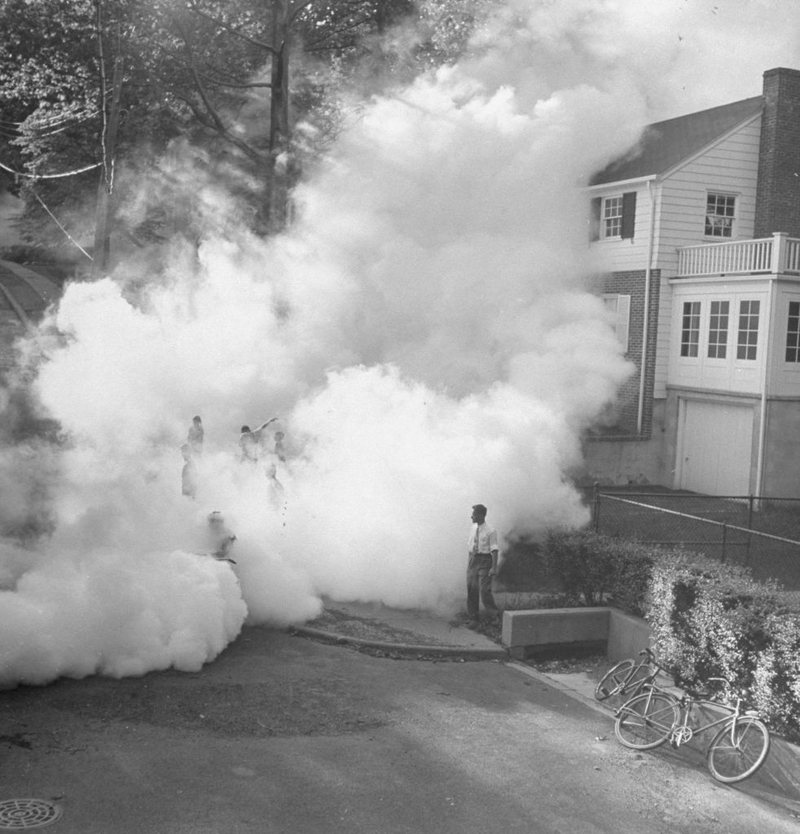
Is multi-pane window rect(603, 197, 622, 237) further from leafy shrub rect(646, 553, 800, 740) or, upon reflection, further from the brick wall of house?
leafy shrub rect(646, 553, 800, 740)

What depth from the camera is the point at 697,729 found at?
781 cm

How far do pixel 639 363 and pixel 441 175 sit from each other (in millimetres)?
6862

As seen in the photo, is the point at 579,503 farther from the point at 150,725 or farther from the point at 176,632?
the point at 150,725

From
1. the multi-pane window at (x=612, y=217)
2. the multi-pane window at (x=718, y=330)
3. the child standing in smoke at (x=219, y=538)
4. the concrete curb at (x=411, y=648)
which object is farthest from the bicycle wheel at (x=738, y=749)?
the multi-pane window at (x=612, y=217)

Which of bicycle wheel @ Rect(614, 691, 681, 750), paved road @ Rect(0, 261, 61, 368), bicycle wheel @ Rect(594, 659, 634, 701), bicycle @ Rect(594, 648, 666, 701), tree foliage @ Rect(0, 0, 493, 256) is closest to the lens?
bicycle wheel @ Rect(614, 691, 681, 750)

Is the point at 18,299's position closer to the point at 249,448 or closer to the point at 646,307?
the point at 249,448

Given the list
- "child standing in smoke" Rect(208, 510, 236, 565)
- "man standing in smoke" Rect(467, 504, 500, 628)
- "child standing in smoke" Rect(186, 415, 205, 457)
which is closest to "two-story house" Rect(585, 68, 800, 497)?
"child standing in smoke" Rect(186, 415, 205, 457)

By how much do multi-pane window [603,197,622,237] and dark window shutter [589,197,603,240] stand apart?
0.42ft

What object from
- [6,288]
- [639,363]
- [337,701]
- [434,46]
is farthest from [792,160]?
[6,288]

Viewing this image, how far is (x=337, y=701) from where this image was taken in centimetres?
844

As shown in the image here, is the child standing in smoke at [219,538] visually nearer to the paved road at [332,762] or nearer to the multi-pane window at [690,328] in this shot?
the paved road at [332,762]

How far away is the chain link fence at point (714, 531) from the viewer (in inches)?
507

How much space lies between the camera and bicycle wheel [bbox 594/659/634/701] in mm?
8977

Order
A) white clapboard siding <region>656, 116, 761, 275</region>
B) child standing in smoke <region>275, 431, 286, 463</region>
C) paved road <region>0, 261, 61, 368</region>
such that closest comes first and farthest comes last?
1. child standing in smoke <region>275, 431, 286, 463</region>
2. white clapboard siding <region>656, 116, 761, 275</region>
3. paved road <region>0, 261, 61, 368</region>
